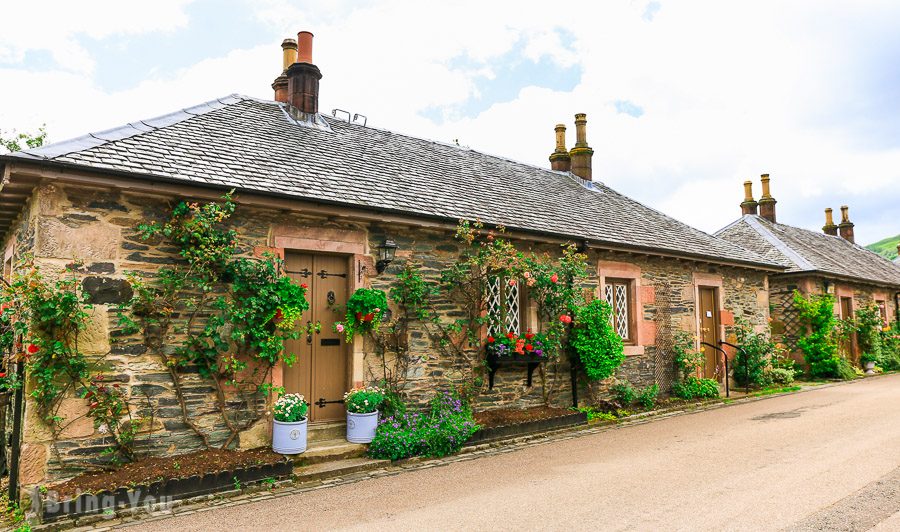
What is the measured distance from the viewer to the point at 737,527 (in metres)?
4.47

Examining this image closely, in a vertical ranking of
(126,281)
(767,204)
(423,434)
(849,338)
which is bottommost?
(423,434)

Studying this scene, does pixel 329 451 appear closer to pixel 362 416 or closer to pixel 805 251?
pixel 362 416

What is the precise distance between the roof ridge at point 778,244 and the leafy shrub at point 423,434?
13.6m

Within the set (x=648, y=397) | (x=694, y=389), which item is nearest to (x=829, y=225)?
(x=694, y=389)

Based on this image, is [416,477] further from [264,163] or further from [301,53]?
[301,53]

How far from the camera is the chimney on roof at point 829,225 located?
1090 inches

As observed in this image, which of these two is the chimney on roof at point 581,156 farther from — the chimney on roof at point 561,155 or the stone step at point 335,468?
the stone step at point 335,468

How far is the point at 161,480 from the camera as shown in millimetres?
5270

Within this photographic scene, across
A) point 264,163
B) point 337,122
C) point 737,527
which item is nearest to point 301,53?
point 337,122

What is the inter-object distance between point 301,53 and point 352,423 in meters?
7.28

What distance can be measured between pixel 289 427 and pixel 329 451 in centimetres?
62

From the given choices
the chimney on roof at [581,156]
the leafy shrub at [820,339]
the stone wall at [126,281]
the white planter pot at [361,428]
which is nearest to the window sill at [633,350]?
the stone wall at [126,281]

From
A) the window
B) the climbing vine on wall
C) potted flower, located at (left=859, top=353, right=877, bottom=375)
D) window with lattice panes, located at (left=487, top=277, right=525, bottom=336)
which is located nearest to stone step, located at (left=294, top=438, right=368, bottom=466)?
the climbing vine on wall

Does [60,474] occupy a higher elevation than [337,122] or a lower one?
lower
